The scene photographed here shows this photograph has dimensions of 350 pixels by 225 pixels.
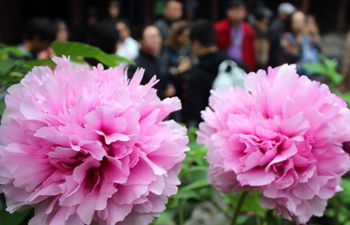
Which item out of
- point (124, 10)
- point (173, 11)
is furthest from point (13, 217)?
point (124, 10)

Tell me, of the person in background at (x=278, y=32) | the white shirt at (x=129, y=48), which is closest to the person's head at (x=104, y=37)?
the white shirt at (x=129, y=48)

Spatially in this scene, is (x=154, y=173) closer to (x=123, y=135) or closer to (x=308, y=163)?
(x=123, y=135)

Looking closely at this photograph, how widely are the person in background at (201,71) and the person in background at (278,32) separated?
166 centimetres

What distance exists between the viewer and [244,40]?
475cm

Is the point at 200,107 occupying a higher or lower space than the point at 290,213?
lower

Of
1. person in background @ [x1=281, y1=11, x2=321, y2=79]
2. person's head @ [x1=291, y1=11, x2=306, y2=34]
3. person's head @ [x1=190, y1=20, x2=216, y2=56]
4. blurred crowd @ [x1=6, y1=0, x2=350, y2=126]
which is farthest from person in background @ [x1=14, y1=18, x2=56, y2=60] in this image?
person's head @ [x1=291, y1=11, x2=306, y2=34]

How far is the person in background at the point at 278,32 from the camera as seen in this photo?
505 centimetres

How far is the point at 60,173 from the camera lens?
73 centimetres

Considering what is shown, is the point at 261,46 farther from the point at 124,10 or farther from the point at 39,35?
the point at 124,10

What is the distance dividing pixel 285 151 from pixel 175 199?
48 cm

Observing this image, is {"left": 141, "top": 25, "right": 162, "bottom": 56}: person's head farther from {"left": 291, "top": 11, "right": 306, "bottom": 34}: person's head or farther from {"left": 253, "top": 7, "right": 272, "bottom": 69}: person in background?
{"left": 291, "top": 11, "right": 306, "bottom": 34}: person's head

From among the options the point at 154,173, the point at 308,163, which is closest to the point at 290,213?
the point at 308,163

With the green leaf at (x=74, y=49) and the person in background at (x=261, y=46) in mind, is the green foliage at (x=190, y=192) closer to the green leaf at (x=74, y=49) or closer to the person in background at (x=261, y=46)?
the green leaf at (x=74, y=49)

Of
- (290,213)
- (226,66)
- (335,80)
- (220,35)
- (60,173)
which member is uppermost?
(60,173)
